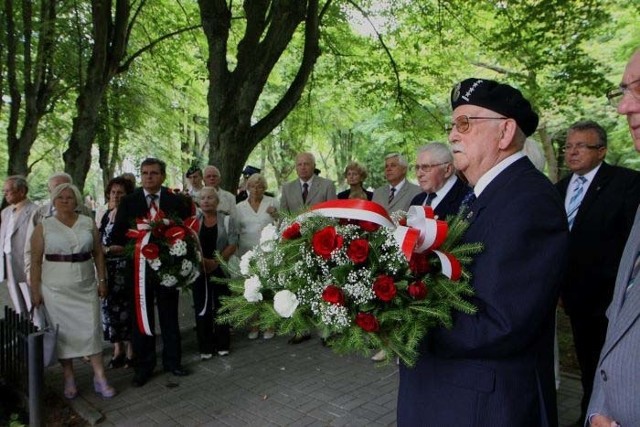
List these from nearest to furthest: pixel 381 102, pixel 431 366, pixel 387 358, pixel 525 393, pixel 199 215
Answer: pixel 387 358 < pixel 525 393 < pixel 431 366 < pixel 199 215 < pixel 381 102

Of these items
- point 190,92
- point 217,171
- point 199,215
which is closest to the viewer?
point 199,215

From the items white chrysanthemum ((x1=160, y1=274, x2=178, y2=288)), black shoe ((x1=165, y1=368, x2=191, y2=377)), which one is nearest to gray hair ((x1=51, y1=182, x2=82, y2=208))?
white chrysanthemum ((x1=160, y1=274, x2=178, y2=288))

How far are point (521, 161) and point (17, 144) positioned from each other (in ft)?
43.4

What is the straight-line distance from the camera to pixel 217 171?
7211 millimetres

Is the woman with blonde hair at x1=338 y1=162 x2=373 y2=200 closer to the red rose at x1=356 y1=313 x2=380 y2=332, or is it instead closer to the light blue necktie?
the light blue necktie

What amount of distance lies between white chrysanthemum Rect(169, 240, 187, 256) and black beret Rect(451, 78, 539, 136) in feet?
12.0

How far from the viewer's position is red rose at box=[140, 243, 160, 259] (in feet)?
15.2

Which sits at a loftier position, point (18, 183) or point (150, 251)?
point (18, 183)

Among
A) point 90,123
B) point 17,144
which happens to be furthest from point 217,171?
point 17,144

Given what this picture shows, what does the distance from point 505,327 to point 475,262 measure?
0.76 feet

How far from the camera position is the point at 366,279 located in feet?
4.91

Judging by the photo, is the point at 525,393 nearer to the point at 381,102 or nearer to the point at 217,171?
the point at 217,171

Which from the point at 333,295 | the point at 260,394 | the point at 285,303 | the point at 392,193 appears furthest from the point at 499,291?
the point at 392,193

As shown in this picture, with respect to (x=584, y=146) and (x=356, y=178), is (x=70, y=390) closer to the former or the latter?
(x=356, y=178)
